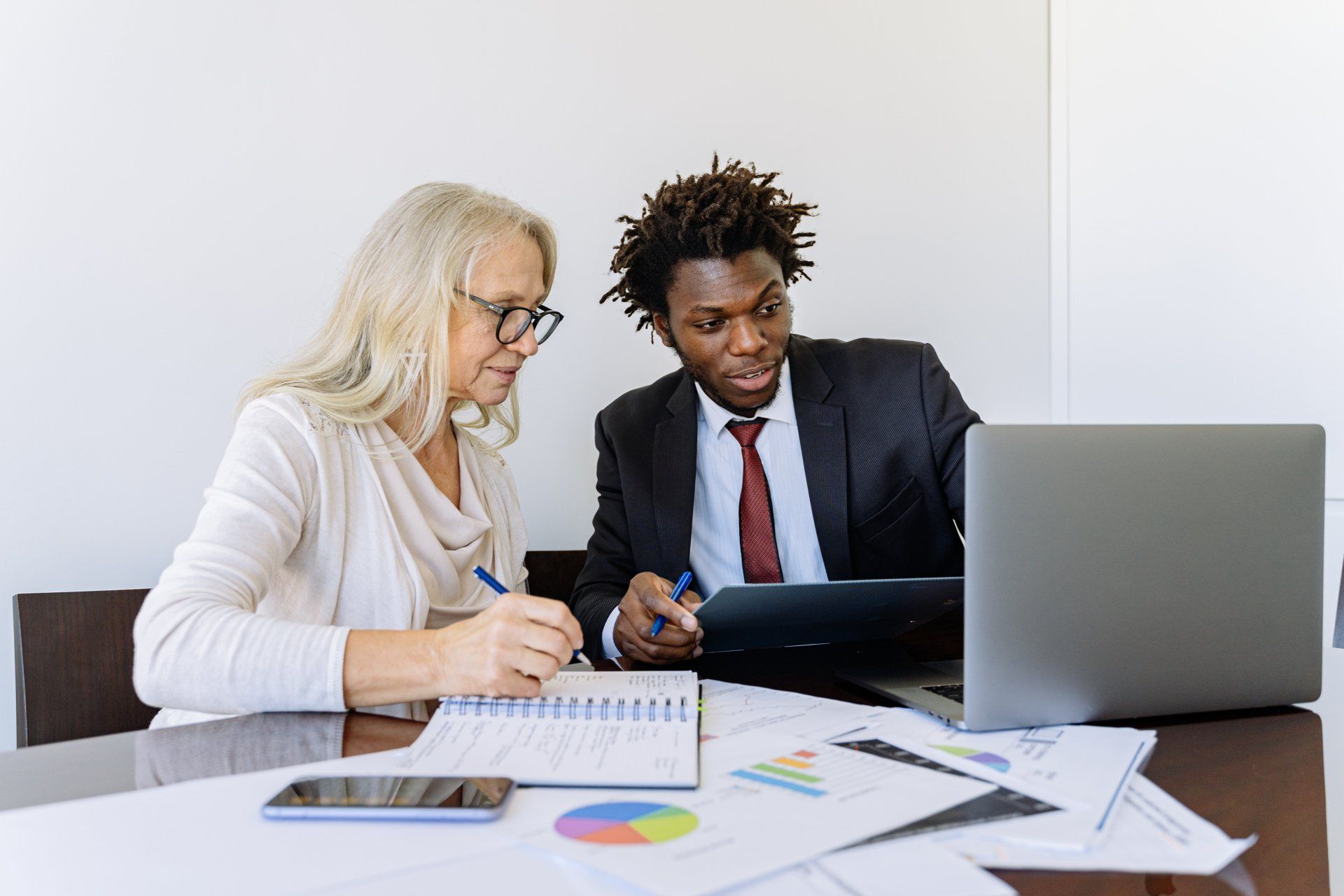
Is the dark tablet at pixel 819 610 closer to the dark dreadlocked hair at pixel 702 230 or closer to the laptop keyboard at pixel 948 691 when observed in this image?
the laptop keyboard at pixel 948 691

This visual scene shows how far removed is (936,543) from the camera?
194 cm

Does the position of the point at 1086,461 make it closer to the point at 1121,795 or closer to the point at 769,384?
the point at 1121,795

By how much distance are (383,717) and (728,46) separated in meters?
2.15

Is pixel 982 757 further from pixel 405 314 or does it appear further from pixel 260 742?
pixel 405 314

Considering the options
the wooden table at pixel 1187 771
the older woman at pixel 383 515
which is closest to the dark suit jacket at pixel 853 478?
the older woman at pixel 383 515

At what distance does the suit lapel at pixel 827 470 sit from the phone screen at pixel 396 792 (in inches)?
47.5

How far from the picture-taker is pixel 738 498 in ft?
6.33

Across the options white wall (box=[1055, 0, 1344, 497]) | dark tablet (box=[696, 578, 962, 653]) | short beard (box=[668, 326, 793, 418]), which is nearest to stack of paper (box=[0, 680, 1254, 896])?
dark tablet (box=[696, 578, 962, 653])

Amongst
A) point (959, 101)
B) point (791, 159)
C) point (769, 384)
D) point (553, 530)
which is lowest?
point (553, 530)

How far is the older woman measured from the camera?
3.35ft

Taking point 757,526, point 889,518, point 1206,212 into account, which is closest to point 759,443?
point 757,526

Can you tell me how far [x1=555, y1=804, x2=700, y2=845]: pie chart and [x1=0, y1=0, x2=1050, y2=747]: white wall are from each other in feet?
4.92

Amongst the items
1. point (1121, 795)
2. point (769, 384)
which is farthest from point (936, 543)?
point (1121, 795)

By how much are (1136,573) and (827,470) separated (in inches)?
38.2
